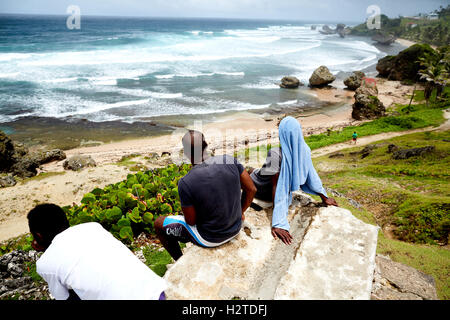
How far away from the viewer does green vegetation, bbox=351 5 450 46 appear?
6794cm

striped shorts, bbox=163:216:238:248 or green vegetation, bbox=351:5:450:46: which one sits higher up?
green vegetation, bbox=351:5:450:46

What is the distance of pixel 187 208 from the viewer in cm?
261

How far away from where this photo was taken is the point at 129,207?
186 inches

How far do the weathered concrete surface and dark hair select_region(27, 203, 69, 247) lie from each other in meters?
1.89

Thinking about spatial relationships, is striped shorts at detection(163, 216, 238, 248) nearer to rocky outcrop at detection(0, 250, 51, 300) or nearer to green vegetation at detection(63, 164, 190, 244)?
green vegetation at detection(63, 164, 190, 244)

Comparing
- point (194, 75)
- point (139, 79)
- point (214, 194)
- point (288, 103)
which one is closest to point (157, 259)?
point (214, 194)

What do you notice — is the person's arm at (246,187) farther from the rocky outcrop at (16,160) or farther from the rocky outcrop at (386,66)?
the rocky outcrop at (386,66)

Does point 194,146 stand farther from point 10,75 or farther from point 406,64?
point 406,64

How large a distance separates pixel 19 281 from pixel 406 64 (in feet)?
131

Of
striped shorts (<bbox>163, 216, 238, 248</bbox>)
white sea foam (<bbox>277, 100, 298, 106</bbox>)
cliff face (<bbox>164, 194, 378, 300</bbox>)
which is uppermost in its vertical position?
white sea foam (<bbox>277, 100, 298, 106</bbox>)

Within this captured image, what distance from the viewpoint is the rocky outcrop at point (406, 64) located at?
31.9 meters

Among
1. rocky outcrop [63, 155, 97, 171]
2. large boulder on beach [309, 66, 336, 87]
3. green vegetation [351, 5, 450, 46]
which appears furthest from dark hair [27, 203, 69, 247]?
green vegetation [351, 5, 450, 46]
